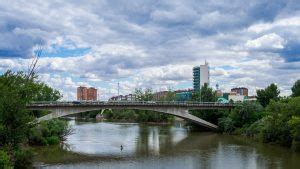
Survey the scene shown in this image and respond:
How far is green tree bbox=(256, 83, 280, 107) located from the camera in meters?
77.2

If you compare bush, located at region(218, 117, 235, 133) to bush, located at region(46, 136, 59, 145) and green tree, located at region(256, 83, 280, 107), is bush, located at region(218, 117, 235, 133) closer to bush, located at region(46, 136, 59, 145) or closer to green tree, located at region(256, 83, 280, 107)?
green tree, located at region(256, 83, 280, 107)

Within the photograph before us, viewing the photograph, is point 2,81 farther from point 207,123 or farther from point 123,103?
point 207,123

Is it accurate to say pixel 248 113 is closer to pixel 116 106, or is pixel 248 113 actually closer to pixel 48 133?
pixel 116 106

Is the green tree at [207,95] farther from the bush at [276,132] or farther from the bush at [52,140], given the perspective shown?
the bush at [52,140]

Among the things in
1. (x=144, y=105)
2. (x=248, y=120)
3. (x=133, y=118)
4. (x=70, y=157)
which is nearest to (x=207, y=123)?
Answer: (x=248, y=120)

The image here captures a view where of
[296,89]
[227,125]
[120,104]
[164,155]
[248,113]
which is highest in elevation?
[296,89]

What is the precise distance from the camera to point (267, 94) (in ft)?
254

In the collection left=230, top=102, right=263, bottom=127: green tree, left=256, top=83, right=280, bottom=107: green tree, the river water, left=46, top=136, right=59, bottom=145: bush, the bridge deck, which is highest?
left=256, top=83, right=280, bottom=107: green tree

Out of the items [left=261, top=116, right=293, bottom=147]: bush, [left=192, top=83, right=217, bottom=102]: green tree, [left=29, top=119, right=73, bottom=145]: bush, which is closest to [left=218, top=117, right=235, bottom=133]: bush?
[left=192, top=83, right=217, bottom=102]: green tree

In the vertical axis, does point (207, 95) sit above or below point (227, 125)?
above

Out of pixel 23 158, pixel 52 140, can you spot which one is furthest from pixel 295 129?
pixel 52 140

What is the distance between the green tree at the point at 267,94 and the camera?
77250 mm

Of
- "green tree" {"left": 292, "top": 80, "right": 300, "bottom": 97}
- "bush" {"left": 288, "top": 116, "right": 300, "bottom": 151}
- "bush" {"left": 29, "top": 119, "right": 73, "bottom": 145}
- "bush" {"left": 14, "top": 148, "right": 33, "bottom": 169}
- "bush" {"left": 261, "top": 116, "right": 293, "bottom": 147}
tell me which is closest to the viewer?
"bush" {"left": 14, "top": 148, "right": 33, "bottom": 169}

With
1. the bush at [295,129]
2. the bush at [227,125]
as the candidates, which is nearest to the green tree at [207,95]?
the bush at [227,125]
